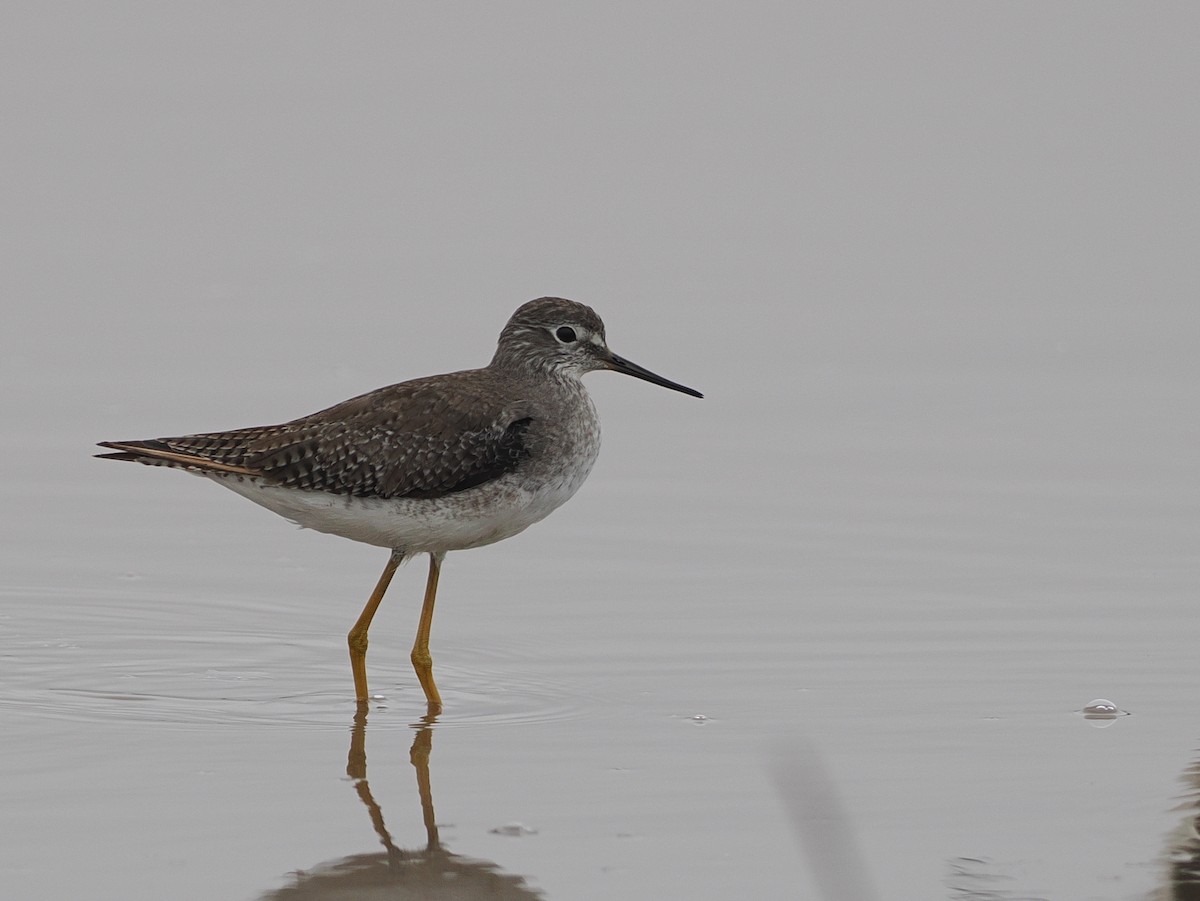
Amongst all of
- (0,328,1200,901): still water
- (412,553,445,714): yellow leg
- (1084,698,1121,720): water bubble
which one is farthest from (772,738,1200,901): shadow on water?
(412,553,445,714): yellow leg

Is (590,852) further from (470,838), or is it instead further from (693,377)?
(693,377)

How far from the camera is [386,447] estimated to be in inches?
347

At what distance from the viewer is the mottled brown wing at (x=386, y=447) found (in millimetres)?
8734

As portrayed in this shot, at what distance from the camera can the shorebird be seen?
8.70 m

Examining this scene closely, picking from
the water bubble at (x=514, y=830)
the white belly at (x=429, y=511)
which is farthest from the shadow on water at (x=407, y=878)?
the white belly at (x=429, y=511)

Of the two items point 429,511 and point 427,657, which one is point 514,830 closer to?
point 427,657

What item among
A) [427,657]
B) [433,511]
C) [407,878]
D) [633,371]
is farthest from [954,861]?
[633,371]

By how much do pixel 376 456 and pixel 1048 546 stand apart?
368cm

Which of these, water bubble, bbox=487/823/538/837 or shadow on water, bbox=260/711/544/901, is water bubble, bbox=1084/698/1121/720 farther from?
shadow on water, bbox=260/711/544/901

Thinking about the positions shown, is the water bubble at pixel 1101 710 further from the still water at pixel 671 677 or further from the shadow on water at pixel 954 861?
the shadow on water at pixel 954 861

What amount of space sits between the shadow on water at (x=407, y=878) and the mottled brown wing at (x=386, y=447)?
83.2 inches

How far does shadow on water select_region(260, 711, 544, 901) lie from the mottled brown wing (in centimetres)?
211

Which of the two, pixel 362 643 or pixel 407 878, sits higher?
pixel 362 643

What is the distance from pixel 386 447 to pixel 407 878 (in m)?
2.68
